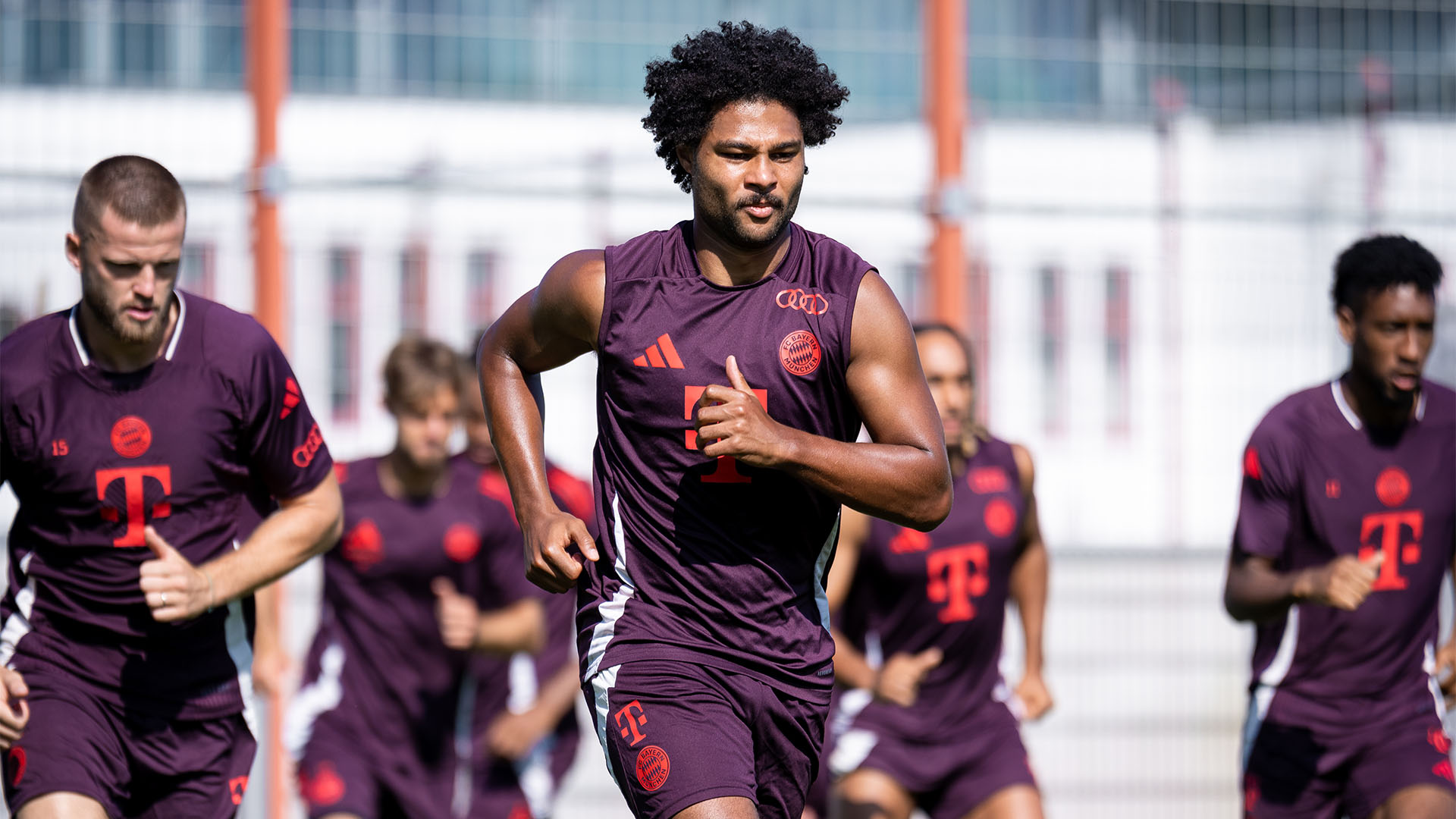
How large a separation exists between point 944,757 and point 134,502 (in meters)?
3.02

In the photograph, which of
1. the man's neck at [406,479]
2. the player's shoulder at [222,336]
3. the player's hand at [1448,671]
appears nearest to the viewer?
the player's shoulder at [222,336]

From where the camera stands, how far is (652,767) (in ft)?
12.1

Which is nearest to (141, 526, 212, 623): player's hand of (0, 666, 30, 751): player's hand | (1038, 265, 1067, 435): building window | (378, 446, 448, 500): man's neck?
(0, 666, 30, 751): player's hand

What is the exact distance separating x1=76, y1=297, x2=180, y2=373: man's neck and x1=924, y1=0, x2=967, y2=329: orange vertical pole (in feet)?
13.2

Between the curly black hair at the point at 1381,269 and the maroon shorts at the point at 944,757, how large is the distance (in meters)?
1.93

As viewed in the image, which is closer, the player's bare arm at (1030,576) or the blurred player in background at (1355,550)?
the blurred player in background at (1355,550)

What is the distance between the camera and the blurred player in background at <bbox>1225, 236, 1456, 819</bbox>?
18.2 feet

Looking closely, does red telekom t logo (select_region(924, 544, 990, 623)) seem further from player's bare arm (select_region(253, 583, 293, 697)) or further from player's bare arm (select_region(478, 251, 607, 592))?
player's bare arm (select_region(478, 251, 607, 592))

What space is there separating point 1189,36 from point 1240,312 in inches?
55.4

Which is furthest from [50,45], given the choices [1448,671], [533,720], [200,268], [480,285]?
[1448,671]

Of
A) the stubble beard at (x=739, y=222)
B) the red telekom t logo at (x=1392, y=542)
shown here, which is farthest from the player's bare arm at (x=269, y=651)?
the red telekom t logo at (x=1392, y=542)

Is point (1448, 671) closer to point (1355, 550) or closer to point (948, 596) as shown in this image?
point (1355, 550)

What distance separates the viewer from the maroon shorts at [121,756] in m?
4.39

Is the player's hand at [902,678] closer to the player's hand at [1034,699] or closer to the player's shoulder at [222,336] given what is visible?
the player's hand at [1034,699]
